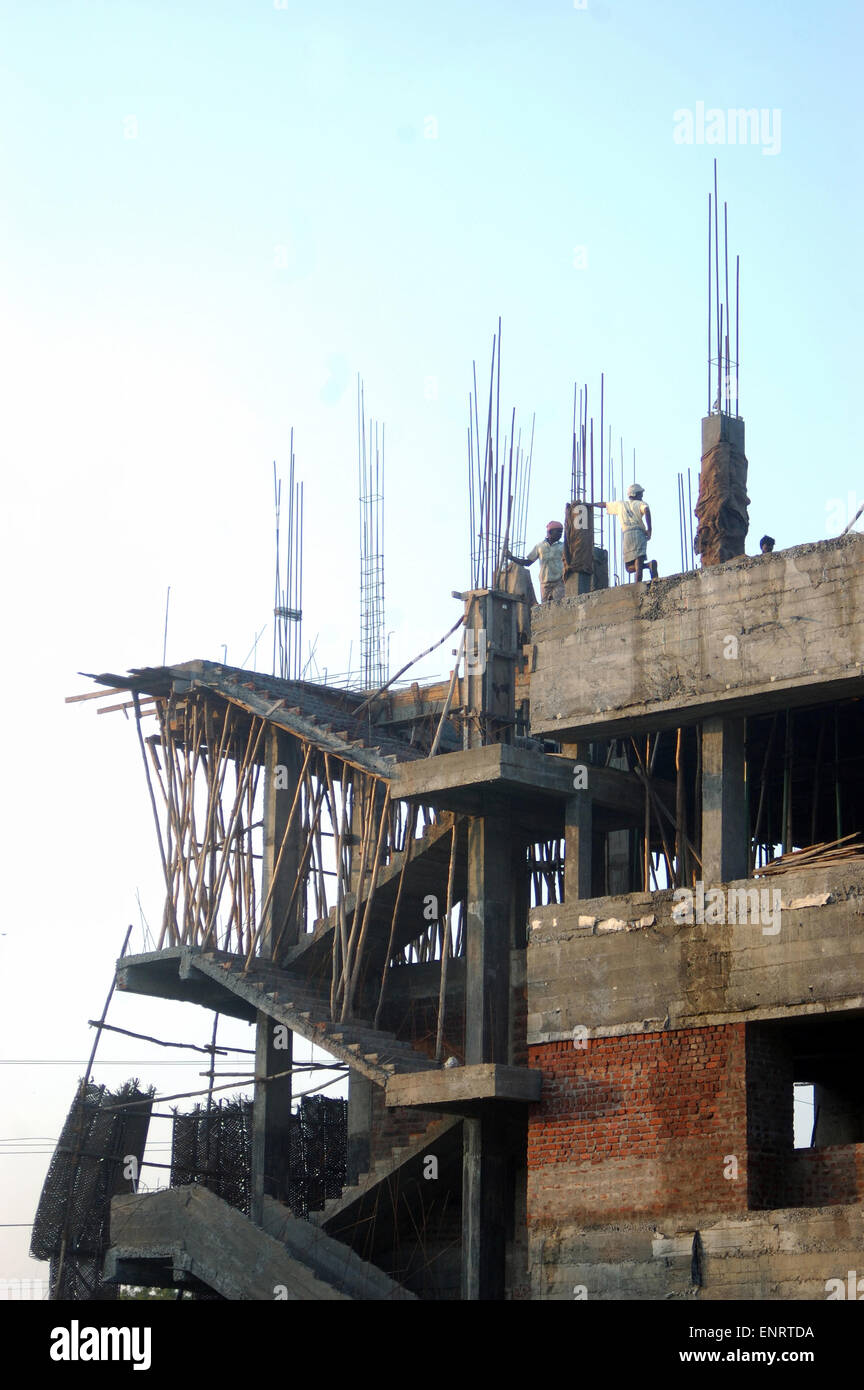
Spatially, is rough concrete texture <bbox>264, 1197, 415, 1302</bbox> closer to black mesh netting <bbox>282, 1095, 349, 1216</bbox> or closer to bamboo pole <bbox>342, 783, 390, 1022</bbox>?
bamboo pole <bbox>342, 783, 390, 1022</bbox>

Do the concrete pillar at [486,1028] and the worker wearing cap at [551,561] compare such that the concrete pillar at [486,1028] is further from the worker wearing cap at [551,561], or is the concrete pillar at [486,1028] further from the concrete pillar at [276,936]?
the concrete pillar at [276,936]

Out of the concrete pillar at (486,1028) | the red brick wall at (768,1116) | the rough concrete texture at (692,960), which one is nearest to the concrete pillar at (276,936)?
the concrete pillar at (486,1028)

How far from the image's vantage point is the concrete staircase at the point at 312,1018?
32406mm

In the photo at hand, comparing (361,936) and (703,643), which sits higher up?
(703,643)

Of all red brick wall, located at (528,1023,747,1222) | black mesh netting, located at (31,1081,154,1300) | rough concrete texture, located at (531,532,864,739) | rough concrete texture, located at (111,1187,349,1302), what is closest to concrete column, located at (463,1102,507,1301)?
red brick wall, located at (528,1023,747,1222)

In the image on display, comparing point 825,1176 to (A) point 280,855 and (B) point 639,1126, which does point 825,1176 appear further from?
(A) point 280,855

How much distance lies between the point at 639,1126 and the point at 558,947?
280 cm

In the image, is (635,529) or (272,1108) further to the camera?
(272,1108)

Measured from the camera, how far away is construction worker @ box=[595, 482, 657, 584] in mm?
31203

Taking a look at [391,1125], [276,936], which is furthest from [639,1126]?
[391,1125]

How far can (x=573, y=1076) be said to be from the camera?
28.7 meters

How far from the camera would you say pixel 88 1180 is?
40.1 metres
